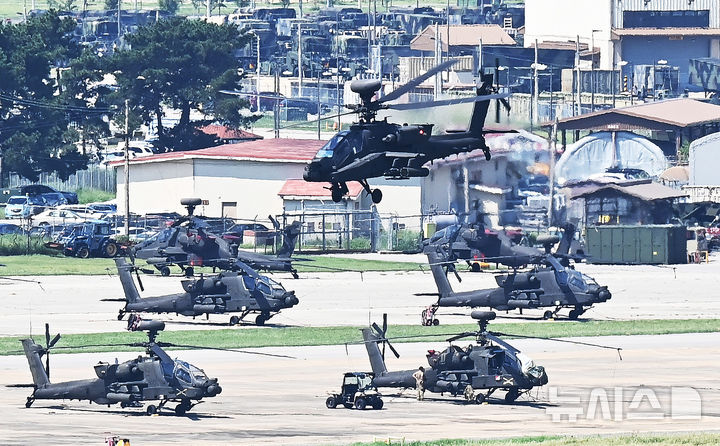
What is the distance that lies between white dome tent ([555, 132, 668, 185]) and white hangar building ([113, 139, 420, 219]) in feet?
43.2

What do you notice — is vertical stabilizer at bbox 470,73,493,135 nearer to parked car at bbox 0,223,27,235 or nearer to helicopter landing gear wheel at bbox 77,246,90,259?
helicopter landing gear wheel at bbox 77,246,90,259

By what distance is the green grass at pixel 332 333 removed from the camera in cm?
5797

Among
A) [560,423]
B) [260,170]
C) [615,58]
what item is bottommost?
[560,423]

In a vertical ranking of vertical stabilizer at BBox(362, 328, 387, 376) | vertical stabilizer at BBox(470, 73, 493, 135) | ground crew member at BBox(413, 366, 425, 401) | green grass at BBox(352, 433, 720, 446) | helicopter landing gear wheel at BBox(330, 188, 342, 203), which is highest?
vertical stabilizer at BBox(470, 73, 493, 135)

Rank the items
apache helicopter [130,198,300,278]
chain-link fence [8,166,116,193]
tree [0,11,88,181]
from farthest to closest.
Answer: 1. chain-link fence [8,166,116,193]
2. tree [0,11,88,181]
3. apache helicopter [130,198,300,278]

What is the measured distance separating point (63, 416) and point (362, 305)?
1155 inches

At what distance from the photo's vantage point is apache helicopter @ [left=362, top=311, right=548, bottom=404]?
44.8 meters

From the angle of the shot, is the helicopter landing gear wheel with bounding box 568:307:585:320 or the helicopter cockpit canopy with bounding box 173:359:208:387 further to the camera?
the helicopter landing gear wheel with bounding box 568:307:585:320

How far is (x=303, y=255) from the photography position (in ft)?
297

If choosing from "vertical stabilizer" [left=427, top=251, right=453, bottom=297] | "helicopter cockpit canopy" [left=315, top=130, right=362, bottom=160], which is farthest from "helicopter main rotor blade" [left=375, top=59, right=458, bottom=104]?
"vertical stabilizer" [left=427, top=251, right=453, bottom=297]

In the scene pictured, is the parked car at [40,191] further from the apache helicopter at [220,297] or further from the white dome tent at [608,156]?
the apache helicopter at [220,297]

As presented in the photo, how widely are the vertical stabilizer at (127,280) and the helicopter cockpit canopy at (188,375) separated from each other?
63.1 ft

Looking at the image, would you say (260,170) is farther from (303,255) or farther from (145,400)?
(145,400)

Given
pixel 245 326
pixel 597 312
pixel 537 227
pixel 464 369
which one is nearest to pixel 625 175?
pixel 537 227
